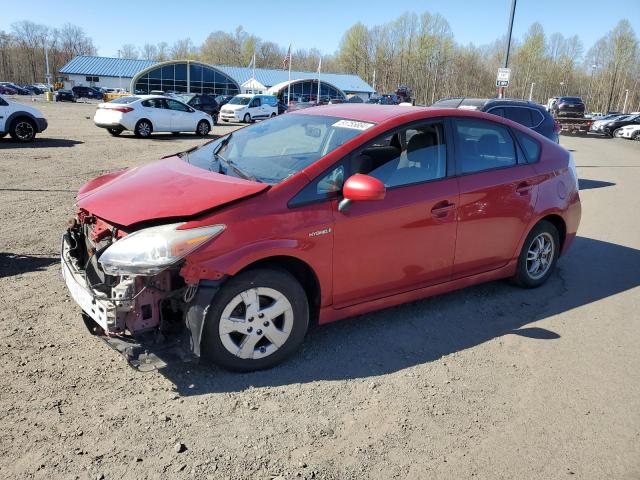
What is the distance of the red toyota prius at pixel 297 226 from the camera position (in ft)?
10.00

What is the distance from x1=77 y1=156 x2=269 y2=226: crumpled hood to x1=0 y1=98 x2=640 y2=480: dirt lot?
1.02 metres

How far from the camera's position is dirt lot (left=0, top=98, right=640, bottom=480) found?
2635 millimetres

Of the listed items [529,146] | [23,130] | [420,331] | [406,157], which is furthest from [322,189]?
[23,130]

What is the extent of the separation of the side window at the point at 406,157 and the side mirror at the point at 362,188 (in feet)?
0.74

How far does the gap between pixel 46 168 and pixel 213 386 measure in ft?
32.7

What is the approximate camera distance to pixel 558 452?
279cm

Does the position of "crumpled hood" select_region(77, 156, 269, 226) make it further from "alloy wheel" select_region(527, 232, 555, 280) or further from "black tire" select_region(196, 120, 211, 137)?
"black tire" select_region(196, 120, 211, 137)

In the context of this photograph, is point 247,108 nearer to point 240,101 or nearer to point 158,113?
point 240,101

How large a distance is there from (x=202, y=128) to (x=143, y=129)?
2774mm

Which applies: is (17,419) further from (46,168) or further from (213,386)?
(46,168)

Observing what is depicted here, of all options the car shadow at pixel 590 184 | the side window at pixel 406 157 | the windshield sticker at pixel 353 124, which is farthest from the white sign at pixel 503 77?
the windshield sticker at pixel 353 124

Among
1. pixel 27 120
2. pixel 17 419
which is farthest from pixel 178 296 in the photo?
pixel 27 120

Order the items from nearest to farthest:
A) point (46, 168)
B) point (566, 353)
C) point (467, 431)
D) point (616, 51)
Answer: point (467, 431), point (566, 353), point (46, 168), point (616, 51)

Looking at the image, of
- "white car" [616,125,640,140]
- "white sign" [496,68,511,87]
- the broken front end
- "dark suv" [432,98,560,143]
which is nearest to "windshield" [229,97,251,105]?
"white sign" [496,68,511,87]
